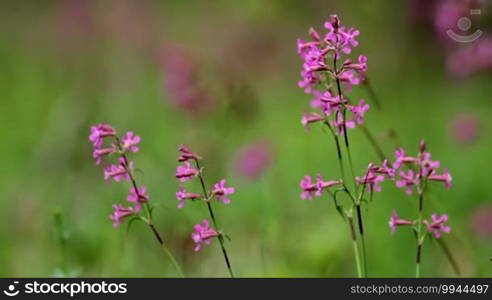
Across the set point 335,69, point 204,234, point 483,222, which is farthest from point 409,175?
point 483,222

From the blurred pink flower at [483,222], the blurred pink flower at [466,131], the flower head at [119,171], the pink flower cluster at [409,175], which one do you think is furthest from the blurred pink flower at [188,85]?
Answer: the pink flower cluster at [409,175]

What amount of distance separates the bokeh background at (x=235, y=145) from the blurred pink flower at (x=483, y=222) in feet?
0.04

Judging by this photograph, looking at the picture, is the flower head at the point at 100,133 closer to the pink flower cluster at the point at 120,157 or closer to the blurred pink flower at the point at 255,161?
the pink flower cluster at the point at 120,157

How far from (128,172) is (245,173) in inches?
95.0

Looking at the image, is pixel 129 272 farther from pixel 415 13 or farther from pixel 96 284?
pixel 415 13

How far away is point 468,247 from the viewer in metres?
2.92

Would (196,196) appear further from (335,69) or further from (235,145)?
(235,145)


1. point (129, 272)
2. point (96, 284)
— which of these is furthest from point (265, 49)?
point (96, 284)

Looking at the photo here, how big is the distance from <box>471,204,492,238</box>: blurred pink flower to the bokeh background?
0.01m

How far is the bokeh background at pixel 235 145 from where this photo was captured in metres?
3.51

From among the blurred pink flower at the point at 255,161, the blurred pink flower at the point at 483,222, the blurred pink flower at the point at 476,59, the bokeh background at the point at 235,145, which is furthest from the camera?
the blurred pink flower at the point at 255,161

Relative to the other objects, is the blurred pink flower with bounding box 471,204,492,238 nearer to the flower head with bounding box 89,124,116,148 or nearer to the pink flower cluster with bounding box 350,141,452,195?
the pink flower cluster with bounding box 350,141,452,195

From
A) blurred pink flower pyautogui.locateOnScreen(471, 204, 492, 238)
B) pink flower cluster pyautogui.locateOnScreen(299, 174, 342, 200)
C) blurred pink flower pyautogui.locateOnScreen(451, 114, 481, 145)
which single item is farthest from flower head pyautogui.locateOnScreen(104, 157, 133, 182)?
blurred pink flower pyautogui.locateOnScreen(451, 114, 481, 145)

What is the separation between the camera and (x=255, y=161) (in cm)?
430
